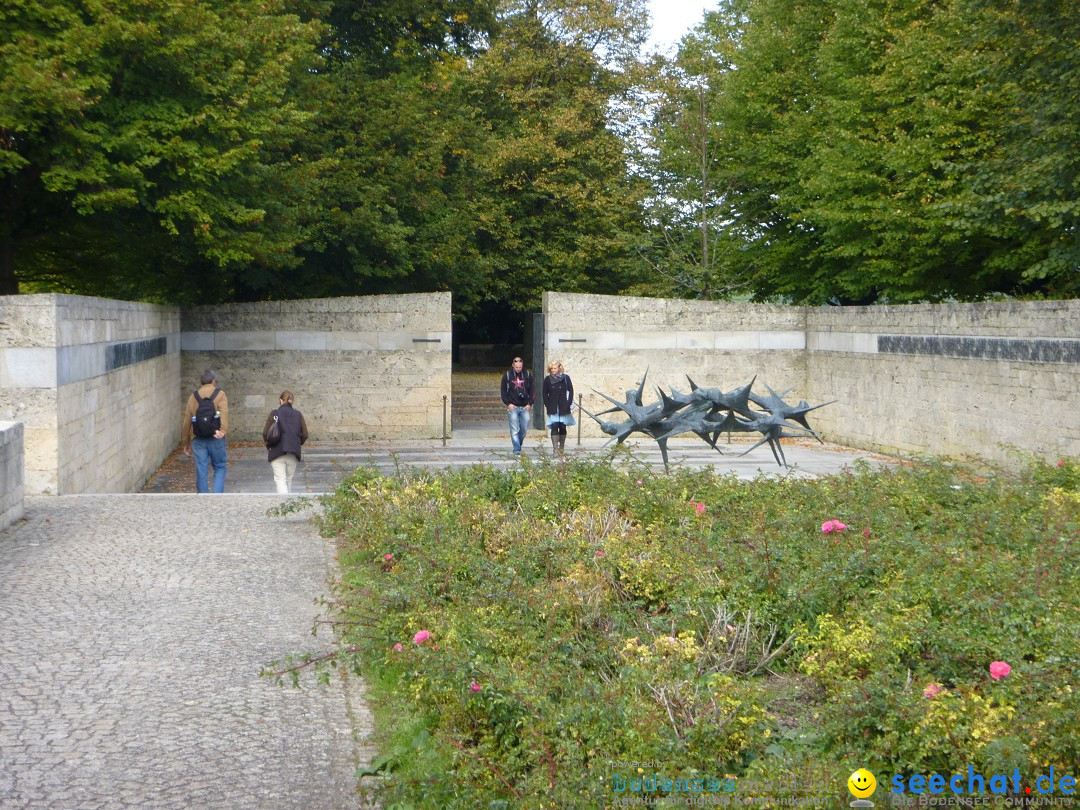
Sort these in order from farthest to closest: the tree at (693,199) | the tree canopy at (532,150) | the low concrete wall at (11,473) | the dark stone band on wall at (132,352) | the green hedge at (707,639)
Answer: the tree at (693,199) → the tree canopy at (532,150) → the dark stone band on wall at (132,352) → the low concrete wall at (11,473) → the green hedge at (707,639)

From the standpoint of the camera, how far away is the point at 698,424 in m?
14.8

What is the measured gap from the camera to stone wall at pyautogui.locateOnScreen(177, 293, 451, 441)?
76.7 feet

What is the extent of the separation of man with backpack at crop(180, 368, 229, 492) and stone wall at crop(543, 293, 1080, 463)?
32.5 feet

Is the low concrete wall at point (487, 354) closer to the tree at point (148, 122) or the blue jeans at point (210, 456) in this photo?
the tree at point (148, 122)

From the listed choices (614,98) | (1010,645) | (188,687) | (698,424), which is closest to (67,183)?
(698,424)

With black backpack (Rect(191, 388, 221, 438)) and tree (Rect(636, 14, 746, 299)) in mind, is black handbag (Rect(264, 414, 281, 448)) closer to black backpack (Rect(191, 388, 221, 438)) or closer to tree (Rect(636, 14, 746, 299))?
black backpack (Rect(191, 388, 221, 438))

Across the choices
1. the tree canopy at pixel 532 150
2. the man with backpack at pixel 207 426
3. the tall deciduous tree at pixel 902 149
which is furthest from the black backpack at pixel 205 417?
the tall deciduous tree at pixel 902 149

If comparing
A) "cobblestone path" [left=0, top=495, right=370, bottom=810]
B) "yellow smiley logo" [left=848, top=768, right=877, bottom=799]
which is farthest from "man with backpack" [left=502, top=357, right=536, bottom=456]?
"yellow smiley logo" [left=848, top=768, right=877, bottom=799]

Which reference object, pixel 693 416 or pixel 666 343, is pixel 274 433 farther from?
pixel 666 343

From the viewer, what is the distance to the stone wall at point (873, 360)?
55.5 ft

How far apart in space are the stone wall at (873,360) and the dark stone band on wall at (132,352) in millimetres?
8157

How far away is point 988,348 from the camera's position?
1833 cm

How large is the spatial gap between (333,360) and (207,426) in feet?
30.5

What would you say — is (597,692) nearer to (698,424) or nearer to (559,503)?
(559,503)
